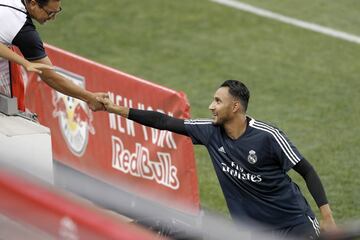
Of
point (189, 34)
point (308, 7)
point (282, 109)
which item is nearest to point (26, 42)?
point (282, 109)

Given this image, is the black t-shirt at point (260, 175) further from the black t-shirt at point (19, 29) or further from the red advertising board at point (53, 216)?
the red advertising board at point (53, 216)

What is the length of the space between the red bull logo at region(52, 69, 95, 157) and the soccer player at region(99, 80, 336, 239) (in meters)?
2.83

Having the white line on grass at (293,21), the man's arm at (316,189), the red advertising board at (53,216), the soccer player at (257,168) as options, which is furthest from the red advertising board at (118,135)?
the white line on grass at (293,21)

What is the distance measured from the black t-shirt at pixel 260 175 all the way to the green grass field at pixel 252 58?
2.43 metres

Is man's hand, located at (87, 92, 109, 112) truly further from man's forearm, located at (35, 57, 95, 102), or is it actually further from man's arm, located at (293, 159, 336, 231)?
man's arm, located at (293, 159, 336, 231)

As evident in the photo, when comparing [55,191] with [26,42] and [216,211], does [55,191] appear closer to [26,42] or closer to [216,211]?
[26,42]

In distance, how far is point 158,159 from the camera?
319 inches

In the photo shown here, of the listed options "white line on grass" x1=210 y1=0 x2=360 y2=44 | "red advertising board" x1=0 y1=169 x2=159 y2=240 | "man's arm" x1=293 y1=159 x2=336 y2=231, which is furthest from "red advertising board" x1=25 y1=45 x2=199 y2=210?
"white line on grass" x1=210 y1=0 x2=360 y2=44

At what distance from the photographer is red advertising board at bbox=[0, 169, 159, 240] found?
2.70m

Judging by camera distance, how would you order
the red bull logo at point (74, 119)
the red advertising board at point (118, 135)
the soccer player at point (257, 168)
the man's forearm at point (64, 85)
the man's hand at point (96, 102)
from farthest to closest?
1. the red bull logo at point (74, 119)
2. the red advertising board at point (118, 135)
3. the man's hand at point (96, 102)
4. the man's forearm at point (64, 85)
5. the soccer player at point (257, 168)

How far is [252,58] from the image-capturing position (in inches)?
504

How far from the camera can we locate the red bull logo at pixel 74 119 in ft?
29.3

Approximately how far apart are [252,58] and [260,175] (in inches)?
269

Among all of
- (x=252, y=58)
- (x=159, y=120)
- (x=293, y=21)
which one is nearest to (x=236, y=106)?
(x=159, y=120)
